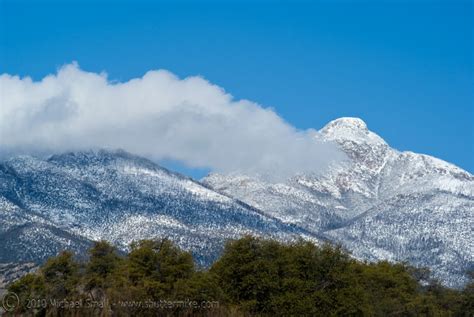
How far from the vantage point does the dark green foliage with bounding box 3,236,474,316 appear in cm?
8794

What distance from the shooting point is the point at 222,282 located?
326 feet

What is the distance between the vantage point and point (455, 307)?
13925 cm

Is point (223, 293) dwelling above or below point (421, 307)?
below

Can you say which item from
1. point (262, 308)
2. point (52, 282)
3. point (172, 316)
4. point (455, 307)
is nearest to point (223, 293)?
point (262, 308)

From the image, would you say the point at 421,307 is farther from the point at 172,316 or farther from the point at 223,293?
the point at 172,316

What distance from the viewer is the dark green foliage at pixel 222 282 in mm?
87938

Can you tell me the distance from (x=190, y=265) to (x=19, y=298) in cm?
2309

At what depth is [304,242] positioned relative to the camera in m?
108

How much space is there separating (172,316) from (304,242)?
29.2 metres

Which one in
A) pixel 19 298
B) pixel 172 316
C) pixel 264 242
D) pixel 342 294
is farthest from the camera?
pixel 264 242

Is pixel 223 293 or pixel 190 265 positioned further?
pixel 190 265

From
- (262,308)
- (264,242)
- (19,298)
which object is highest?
(264,242)

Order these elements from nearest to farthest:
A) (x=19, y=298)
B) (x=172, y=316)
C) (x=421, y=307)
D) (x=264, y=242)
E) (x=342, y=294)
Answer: (x=172, y=316) → (x=19, y=298) → (x=342, y=294) → (x=264, y=242) → (x=421, y=307)

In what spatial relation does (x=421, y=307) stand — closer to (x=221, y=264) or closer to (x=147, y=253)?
(x=221, y=264)
